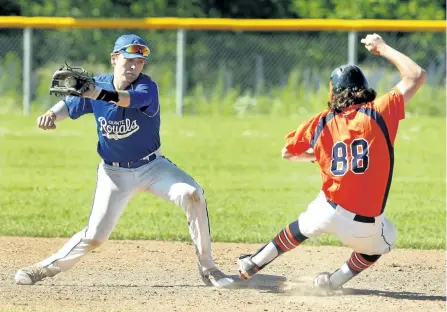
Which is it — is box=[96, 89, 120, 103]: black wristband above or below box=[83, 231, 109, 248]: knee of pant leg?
above

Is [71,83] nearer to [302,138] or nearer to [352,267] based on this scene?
[302,138]

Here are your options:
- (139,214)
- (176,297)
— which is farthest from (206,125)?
(176,297)

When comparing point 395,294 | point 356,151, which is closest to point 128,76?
point 356,151

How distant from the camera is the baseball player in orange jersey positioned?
6.39 metres

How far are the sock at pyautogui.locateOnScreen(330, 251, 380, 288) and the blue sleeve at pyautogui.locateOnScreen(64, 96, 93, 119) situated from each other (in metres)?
2.09

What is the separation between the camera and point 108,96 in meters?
6.51

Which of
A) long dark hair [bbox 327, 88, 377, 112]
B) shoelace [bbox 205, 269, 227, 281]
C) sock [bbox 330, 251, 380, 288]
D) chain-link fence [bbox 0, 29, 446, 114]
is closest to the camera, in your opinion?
long dark hair [bbox 327, 88, 377, 112]

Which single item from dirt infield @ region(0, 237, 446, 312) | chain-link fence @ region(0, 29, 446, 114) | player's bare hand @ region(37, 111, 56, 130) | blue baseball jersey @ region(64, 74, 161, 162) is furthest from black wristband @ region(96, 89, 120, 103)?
chain-link fence @ region(0, 29, 446, 114)

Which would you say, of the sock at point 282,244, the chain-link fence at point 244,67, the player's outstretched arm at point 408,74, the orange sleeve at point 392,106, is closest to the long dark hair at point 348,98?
the orange sleeve at point 392,106

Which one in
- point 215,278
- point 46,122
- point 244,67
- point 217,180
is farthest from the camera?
point 244,67

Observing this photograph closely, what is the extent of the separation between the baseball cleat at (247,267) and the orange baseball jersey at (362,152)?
0.77 meters

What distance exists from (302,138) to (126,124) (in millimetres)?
1283

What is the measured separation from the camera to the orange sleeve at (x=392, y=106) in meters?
6.39

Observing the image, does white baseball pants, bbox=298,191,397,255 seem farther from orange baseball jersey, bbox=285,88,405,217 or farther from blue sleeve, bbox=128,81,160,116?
blue sleeve, bbox=128,81,160,116
